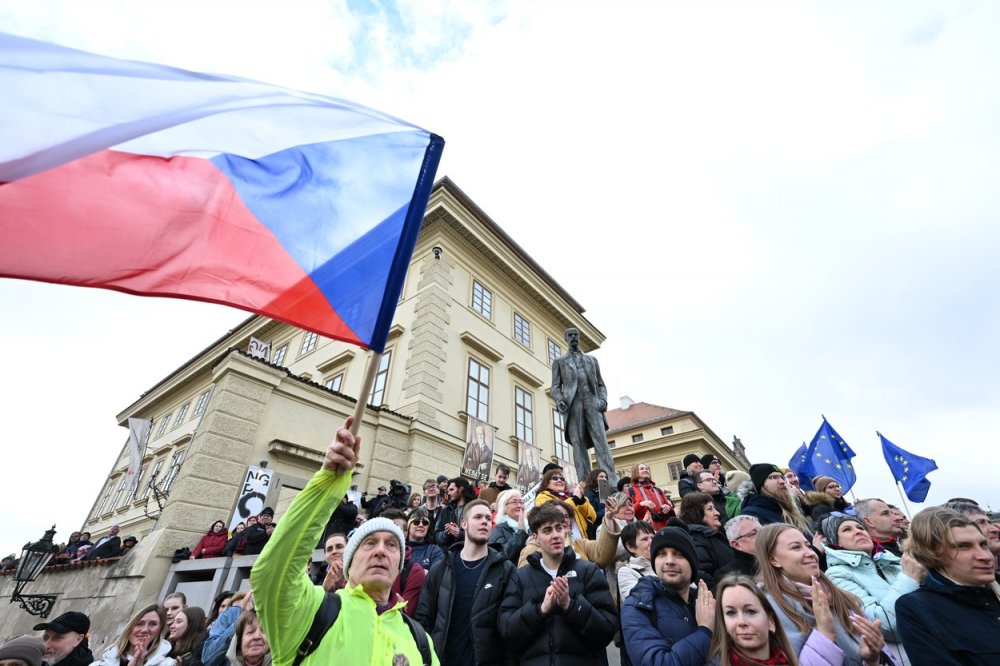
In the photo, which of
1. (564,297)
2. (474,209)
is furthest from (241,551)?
(564,297)

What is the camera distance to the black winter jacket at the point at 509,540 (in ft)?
13.5

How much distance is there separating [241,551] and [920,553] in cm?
824

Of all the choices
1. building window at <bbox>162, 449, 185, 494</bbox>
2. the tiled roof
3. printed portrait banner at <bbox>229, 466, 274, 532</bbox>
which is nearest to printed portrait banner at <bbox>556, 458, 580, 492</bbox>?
printed portrait banner at <bbox>229, 466, 274, 532</bbox>

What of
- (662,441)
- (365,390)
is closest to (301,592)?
(365,390)

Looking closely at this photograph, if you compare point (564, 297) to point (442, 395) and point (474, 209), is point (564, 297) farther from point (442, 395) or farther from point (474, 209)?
point (442, 395)

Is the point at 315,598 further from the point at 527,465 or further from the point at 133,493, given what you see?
the point at 133,493

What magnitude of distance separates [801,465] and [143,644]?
38.5 feet

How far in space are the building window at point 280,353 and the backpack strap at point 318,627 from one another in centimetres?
2200

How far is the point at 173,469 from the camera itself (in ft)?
62.5

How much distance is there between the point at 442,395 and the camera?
51.2 feet

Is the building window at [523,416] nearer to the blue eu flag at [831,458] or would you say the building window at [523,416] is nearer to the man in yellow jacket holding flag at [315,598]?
the blue eu flag at [831,458]

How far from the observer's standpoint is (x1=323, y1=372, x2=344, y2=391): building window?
1728 cm

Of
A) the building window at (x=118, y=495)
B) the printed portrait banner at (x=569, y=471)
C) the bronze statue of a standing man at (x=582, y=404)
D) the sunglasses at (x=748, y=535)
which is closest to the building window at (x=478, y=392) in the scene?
the printed portrait banner at (x=569, y=471)

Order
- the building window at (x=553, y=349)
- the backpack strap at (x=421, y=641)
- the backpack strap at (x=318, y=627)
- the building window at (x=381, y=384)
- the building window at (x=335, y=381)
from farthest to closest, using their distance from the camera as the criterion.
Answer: the building window at (x=553, y=349) → the building window at (x=335, y=381) → the building window at (x=381, y=384) → the backpack strap at (x=421, y=641) → the backpack strap at (x=318, y=627)
